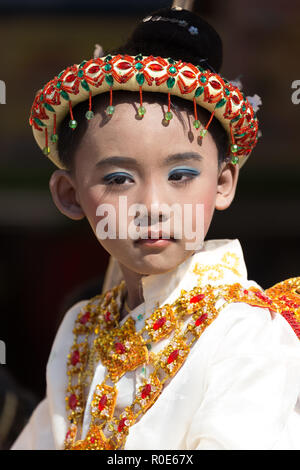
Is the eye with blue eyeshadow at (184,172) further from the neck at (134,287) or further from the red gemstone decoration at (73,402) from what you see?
the red gemstone decoration at (73,402)

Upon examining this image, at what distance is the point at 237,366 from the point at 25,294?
1764 mm

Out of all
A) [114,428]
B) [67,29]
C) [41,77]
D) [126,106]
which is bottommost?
[114,428]

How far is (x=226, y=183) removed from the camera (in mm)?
1571

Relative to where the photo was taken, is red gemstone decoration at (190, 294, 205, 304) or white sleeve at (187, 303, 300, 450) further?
red gemstone decoration at (190, 294, 205, 304)

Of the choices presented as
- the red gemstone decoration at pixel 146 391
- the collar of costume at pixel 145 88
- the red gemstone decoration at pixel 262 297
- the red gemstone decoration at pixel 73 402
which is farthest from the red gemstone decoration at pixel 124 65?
the red gemstone decoration at pixel 73 402

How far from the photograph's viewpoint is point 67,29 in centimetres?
250

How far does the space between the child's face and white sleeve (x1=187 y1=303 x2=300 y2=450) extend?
0.68 feet

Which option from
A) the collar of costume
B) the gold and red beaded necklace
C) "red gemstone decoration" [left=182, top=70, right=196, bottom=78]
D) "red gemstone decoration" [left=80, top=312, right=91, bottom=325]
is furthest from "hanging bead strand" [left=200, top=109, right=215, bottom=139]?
"red gemstone decoration" [left=80, top=312, right=91, bottom=325]

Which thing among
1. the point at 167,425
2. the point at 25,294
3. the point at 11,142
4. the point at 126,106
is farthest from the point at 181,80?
the point at 25,294

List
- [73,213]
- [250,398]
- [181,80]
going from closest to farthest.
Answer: [250,398], [181,80], [73,213]

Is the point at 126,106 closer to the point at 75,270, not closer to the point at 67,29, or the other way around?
the point at 67,29

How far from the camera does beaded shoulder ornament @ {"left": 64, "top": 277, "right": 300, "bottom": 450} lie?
1.37 metres

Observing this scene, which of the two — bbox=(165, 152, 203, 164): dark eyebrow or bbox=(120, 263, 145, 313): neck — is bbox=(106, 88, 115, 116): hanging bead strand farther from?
bbox=(120, 263, 145, 313): neck

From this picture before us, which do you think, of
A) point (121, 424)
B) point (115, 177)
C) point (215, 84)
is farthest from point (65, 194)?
point (121, 424)
